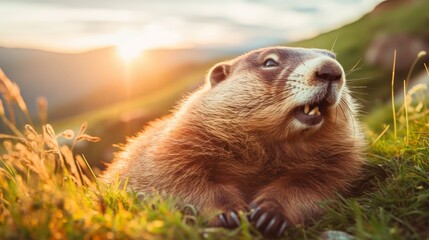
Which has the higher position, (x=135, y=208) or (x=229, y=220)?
(x=135, y=208)

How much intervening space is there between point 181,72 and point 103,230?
5297 cm

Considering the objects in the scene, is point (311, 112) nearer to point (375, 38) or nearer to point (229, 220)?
point (229, 220)

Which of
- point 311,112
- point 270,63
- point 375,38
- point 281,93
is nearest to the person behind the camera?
point 311,112

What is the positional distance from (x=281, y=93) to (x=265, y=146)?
0.52 m

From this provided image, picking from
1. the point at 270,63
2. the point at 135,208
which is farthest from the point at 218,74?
the point at 135,208

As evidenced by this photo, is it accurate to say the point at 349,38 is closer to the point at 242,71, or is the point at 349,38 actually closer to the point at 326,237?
the point at 242,71

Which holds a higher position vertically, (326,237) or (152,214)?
(152,214)

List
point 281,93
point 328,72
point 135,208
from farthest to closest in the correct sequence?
point 281,93 < point 328,72 < point 135,208

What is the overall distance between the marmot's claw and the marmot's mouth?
1.18m

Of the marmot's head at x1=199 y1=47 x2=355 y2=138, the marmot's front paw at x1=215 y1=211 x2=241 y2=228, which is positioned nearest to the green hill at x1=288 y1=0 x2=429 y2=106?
the marmot's head at x1=199 y1=47 x2=355 y2=138

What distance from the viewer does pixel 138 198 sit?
14.3 feet

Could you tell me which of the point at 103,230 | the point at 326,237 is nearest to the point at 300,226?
the point at 326,237

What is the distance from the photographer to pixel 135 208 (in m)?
3.79

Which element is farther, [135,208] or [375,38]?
[375,38]
